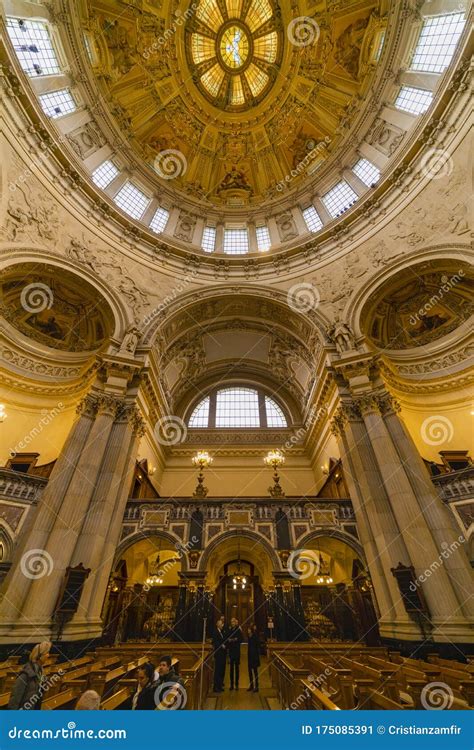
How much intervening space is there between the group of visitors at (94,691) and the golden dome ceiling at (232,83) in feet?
79.6

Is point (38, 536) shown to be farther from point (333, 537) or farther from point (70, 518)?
point (333, 537)

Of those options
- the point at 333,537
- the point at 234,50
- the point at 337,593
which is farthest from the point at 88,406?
the point at 234,50

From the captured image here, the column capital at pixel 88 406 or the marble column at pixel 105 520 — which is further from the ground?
the column capital at pixel 88 406

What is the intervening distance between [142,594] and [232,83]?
112ft

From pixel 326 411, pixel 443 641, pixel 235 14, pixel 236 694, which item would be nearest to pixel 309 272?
pixel 326 411

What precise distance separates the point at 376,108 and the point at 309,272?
34.6ft

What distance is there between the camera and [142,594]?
480 inches

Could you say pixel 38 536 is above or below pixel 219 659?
above

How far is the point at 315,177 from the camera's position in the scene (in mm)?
20953

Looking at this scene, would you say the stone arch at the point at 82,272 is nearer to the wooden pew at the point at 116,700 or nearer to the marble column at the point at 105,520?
the marble column at the point at 105,520

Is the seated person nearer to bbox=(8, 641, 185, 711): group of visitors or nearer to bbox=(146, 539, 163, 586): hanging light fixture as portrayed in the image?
bbox=(8, 641, 185, 711): group of visitors

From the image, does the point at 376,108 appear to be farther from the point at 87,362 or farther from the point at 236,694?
the point at 236,694

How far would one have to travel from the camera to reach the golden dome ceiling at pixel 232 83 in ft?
62.2

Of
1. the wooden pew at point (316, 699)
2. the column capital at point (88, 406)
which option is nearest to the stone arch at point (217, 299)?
the column capital at point (88, 406)
